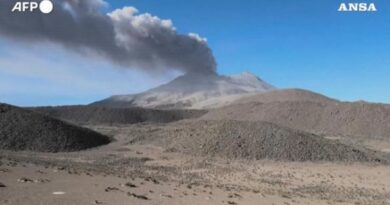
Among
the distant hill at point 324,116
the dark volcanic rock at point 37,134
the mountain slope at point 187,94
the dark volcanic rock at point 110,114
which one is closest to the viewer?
the dark volcanic rock at point 37,134

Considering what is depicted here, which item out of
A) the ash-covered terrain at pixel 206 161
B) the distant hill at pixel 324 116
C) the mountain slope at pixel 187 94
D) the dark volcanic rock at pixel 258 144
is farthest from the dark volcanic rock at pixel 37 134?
the mountain slope at pixel 187 94

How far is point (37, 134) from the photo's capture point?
142 feet

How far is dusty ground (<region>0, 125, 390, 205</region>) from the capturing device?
628 inches

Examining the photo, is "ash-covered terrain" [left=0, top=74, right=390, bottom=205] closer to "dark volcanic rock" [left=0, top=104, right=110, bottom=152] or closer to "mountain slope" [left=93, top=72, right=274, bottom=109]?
"dark volcanic rock" [left=0, top=104, right=110, bottom=152]

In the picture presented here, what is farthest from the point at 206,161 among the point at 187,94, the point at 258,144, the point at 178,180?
the point at 187,94

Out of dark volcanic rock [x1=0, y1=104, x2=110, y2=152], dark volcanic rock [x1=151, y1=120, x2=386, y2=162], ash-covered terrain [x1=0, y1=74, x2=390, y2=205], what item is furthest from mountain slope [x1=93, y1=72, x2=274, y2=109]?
dark volcanic rock [x1=151, y1=120, x2=386, y2=162]

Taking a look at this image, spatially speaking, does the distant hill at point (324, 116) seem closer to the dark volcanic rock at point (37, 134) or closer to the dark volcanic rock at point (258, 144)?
the dark volcanic rock at point (258, 144)

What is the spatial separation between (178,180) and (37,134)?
2187cm

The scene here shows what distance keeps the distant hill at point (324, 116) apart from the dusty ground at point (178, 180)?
108ft

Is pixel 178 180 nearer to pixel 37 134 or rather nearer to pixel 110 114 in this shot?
pixel 37 134

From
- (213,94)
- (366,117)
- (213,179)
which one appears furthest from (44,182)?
(213,94)

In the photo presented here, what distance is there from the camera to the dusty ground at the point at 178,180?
52.4ft

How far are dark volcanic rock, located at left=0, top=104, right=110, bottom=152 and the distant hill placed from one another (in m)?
36.2

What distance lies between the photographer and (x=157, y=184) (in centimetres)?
2083
